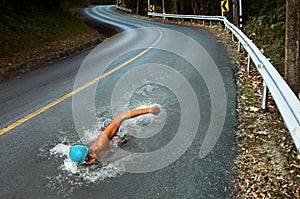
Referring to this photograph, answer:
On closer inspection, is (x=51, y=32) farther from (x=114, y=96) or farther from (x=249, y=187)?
(x=249, y=187)

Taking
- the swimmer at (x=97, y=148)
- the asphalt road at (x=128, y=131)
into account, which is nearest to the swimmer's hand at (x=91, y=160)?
the swimmer at (x=97, y=148)

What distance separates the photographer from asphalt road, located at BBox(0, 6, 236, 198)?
12.4 ft

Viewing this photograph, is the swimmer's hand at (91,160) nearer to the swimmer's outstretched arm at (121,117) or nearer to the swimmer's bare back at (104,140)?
the swimmer's bare back at (104,140)

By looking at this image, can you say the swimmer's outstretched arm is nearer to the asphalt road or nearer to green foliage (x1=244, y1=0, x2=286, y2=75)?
the asphalt road

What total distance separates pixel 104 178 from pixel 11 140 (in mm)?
2039

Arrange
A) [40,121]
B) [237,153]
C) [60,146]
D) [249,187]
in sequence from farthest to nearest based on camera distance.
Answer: [40,121]
[60,146]
[237,153]
[249,187]

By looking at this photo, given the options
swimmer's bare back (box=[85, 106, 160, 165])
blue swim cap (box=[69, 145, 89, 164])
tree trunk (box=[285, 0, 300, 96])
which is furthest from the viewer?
tree trunk (box=[285, 0, 300, 96])

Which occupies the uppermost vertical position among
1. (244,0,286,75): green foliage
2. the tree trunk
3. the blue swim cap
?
the tree trunk

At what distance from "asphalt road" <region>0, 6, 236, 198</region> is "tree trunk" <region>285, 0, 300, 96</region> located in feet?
3.94

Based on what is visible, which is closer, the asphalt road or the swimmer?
the asphalt road

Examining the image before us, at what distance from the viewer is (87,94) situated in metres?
7.14

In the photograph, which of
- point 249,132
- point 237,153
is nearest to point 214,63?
point 249,132

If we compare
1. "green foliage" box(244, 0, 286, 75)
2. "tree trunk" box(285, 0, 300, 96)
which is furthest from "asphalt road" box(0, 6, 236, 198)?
"green foliage" box(244, 0, 286, 75)

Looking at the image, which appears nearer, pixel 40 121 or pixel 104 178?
pixel 104 178
